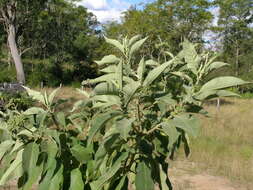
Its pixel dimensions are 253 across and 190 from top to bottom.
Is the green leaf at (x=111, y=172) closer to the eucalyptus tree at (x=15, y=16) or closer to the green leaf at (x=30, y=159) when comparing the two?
the green leaf at (x=30, y=159)

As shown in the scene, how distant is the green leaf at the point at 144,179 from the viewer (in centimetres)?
106

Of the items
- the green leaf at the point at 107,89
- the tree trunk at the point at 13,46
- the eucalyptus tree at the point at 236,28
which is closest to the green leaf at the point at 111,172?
the green leaf at the point at 107,89

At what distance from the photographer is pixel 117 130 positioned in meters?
1.01

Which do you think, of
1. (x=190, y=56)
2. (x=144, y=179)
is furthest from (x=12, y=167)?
(x=190, y=56)

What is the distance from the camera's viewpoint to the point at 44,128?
1.20 m

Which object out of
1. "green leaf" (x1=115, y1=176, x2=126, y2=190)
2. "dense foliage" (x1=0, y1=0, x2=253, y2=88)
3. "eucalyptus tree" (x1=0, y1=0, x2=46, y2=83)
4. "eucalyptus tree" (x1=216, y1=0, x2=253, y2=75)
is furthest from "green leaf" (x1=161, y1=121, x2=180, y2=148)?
"eucalyptus tree" (x1=216, y1=0, x2=253, y2=75)

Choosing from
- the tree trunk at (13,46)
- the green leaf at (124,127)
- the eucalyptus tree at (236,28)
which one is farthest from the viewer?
the eucalyptus tree at (236,28)

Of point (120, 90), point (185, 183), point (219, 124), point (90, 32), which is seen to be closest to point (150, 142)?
point (120, 90)

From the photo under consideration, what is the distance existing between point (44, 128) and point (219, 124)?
33.2 ft

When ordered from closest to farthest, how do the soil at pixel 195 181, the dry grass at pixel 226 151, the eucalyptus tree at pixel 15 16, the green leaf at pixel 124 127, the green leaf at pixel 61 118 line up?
the green leaf at pixel 124 127 → the green leaf at pixel 61 118 → the soil at pixel 195 181 → the dry grass at pixel 226 151 → the eucalyptus tree at pixel 15 16

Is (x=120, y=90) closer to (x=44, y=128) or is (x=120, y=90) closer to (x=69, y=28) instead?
(x=44, y=128)

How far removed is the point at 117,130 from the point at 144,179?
0.66ft

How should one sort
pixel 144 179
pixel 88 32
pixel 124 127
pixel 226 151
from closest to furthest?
pixel 124 127 < pixel 144 179 < pixel 226 151 < pixel 88 32

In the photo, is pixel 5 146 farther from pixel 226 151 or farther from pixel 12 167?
pixel 226 151
